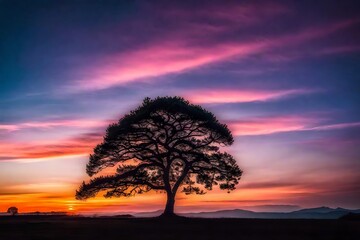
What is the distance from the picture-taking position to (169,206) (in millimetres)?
38625

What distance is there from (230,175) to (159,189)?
21.9ft

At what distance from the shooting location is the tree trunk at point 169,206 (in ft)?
124

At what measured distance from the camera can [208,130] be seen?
39.5 meters

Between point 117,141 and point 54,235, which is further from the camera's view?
point 117,141

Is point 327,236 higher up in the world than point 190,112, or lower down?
lower down

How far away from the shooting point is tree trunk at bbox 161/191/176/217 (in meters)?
37.9

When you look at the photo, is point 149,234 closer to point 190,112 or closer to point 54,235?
point 54,235

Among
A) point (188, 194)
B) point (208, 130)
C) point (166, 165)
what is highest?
point (208, 130)

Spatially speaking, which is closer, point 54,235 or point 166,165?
point 54,235

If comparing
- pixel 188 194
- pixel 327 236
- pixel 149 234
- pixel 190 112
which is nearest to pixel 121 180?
pixel 188 194

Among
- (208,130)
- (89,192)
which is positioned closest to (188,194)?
(208,130)

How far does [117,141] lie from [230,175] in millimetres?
10751

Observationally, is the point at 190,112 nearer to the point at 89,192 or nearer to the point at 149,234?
the point at 89,192

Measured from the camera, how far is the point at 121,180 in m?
39.6
